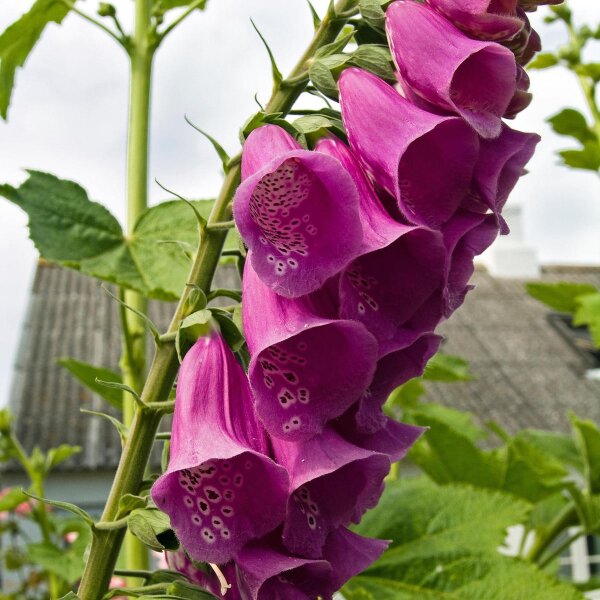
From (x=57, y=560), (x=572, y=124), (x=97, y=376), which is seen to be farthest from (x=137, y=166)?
(x=572, y=124)

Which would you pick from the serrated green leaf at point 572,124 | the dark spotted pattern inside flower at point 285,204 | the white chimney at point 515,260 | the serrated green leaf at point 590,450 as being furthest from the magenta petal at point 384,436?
the white chimney at point 515,260

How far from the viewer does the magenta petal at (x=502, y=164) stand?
58 centimetres

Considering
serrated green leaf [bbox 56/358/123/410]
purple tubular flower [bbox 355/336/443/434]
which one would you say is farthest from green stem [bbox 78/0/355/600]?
serrated green leaf [bbox 56/358/123/410]

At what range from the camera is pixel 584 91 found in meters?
2.26

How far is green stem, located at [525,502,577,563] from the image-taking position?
151cm

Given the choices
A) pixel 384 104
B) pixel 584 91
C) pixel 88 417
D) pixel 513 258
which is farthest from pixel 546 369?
pixel 384 104

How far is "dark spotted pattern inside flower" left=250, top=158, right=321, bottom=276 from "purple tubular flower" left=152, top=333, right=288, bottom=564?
0.30 feet

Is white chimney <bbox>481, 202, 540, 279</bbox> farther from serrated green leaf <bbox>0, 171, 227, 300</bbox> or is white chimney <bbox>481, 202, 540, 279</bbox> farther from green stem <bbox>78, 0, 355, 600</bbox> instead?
green stem <bbox>78, 0, 355, 600</bbox>

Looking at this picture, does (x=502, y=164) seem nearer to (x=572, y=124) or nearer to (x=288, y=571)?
(x=288, y=571)

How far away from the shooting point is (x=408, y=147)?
0.59m

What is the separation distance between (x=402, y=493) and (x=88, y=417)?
6422 millimetres

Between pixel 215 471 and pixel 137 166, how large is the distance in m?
0.70

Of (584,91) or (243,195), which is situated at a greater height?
(243,195)

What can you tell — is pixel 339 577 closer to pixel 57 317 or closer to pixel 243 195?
pixel 243 195
